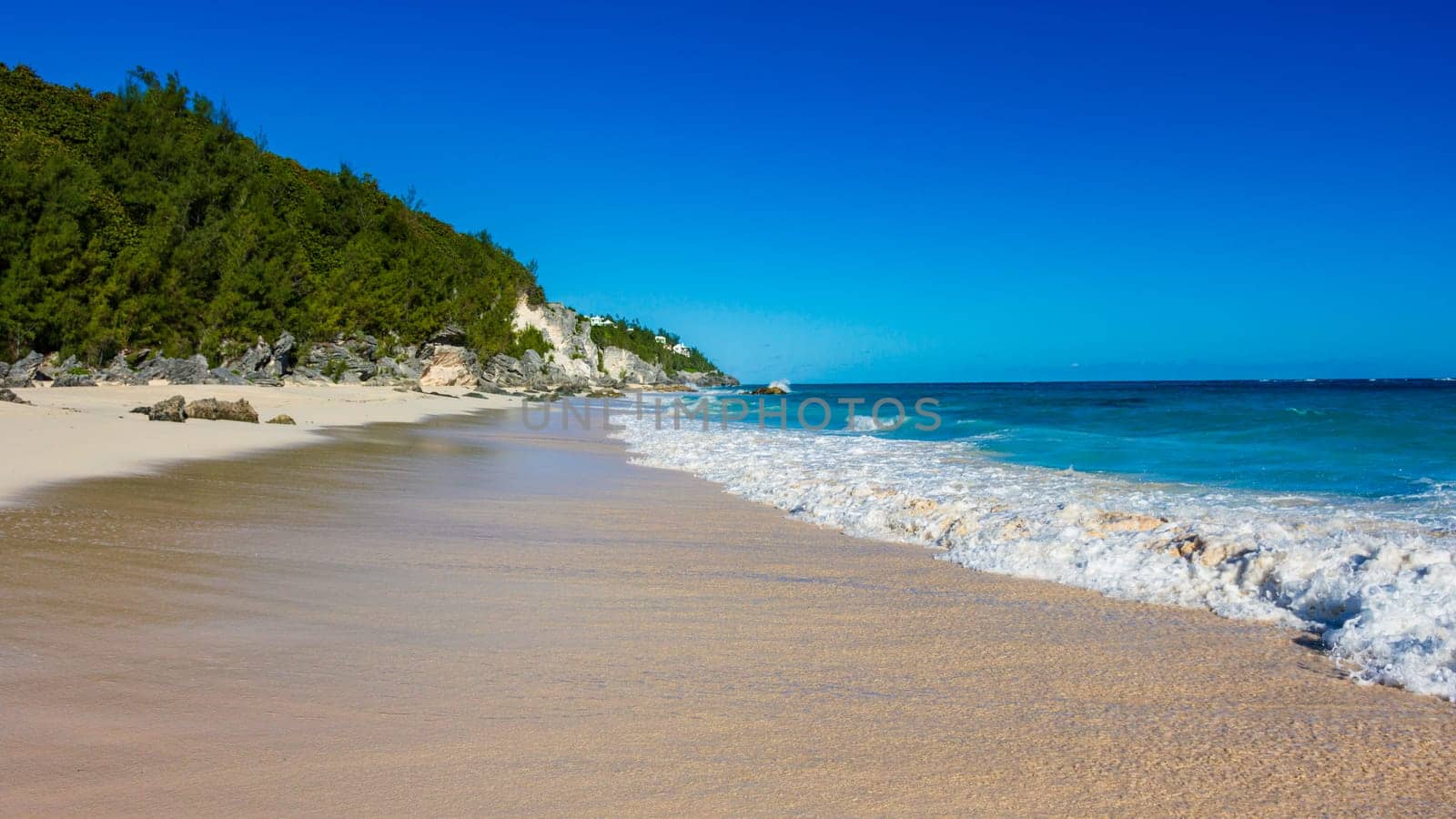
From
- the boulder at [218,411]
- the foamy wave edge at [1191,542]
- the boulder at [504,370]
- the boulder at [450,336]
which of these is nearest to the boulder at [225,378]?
the boulder at [218,411]

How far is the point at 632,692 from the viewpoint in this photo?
2.92m

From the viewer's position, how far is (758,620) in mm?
3963

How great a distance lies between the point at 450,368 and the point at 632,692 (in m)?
50.3

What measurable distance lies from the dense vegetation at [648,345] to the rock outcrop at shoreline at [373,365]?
28.6 m

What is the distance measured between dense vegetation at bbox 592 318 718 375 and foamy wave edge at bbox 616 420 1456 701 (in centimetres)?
9437

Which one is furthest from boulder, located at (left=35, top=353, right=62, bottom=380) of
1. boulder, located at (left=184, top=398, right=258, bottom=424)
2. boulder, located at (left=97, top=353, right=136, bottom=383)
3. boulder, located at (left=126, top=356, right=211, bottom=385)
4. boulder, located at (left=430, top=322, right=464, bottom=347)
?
boulder, located at (left=430, top=322, right=464, bottom=347)

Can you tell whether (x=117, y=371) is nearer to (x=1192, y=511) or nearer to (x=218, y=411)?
(x=218, y=411)

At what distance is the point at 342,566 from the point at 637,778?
3173 millimetres

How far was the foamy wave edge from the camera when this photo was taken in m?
Answer: 3.59

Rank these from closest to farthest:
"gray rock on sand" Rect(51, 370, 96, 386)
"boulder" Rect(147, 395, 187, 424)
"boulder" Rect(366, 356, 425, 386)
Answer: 1. "boulder" Rect(147, 395, 187, 424)
2. "gray rock on sand" Rect(51, 370, 96, 386)
3. "boulder" Rect(366, 356, 425, 386)

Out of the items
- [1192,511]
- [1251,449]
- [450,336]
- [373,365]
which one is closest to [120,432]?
[1192,511]

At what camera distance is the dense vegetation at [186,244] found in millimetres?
27328

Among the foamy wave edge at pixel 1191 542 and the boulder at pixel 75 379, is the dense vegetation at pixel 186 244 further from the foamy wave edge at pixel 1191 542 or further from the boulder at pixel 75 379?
the foamy wave edge at pixel 1191 542

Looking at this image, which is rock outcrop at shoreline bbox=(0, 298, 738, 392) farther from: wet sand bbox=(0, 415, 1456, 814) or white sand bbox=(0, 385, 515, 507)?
wet sand bbox=(0, 415, 1456, 814)
